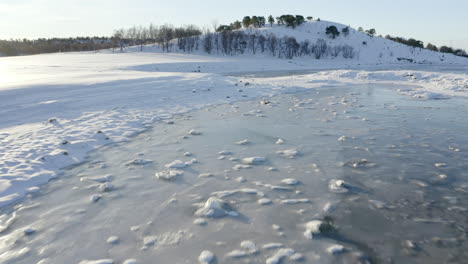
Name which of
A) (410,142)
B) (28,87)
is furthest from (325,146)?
(28,87)

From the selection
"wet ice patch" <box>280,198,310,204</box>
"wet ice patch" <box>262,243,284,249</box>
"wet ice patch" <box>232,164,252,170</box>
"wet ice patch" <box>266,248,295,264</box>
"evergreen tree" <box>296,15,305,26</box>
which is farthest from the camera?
"evergreen tree" <box>296,15,305,26</box>

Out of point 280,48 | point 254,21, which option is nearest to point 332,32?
point 254,21

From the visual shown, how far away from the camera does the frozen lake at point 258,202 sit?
3.17 m

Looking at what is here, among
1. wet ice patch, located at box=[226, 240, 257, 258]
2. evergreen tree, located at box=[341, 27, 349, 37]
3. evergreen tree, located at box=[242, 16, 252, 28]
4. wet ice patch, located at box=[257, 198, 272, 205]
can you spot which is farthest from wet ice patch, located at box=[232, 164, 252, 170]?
evergreen tree, located at box=[242, 16, 252, 28]

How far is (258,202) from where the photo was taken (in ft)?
13.6

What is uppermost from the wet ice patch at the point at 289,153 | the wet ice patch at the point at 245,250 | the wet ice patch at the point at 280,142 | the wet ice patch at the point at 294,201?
the wet ice patch at the point at 280,142

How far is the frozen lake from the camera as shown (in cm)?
317

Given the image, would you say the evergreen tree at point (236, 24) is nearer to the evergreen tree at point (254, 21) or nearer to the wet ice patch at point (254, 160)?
the evergreen tree at point (254, 21)

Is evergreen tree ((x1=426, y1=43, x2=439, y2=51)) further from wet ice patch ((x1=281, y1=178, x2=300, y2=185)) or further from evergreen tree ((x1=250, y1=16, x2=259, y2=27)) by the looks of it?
wet ice patch ((x1=281, y1=178, x2=300, y2=185))

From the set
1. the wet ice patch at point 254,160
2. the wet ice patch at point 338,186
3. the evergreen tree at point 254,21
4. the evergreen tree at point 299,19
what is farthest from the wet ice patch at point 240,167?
the evergreen tree at point 299,19

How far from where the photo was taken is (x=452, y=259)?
2.96 m

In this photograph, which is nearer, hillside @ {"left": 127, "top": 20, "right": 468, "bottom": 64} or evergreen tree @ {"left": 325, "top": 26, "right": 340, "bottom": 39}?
hillside @ {"left": 127, "top": 20, "right": 468, "bottom": 64}

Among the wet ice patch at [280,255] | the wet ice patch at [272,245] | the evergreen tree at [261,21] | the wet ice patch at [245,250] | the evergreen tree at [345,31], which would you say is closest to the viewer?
the wet ice patch at [280,255]

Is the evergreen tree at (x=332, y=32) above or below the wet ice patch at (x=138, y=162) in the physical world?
above
